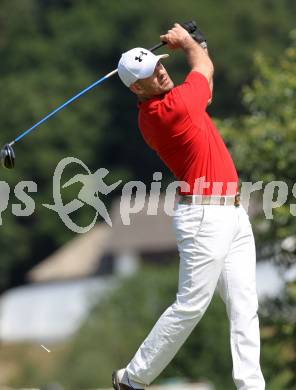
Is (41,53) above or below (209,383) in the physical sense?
above

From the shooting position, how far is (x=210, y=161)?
9.23 metres

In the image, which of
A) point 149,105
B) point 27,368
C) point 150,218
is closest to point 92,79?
point 150,218

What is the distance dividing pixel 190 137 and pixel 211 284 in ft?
3.38

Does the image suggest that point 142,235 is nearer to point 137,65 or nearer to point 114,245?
point 114,245

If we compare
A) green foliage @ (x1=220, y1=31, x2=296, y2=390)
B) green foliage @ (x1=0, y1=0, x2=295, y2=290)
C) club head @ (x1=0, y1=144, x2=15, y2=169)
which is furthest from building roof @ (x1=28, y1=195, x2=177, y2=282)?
club head @ (x1=0, y1=144, x2=15, y2=169)

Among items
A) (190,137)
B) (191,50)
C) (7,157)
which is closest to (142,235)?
(7,157)

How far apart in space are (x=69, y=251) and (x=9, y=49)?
642 inches

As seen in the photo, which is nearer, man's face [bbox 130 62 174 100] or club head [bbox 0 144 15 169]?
man's face [bbox 130 62 174 100]

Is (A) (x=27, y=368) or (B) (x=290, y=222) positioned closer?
(B) (x=290, y=222)

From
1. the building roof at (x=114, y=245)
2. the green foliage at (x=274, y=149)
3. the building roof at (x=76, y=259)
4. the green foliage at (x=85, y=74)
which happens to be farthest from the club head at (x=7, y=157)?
the building roof at (x=114, y=245)

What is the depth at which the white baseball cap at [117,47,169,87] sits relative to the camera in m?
9.19

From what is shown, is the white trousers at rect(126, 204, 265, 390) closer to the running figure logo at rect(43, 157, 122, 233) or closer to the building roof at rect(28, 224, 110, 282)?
the running figure logo at rect(43, 157, 122, 233)

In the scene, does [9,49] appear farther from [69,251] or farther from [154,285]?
[154,285]

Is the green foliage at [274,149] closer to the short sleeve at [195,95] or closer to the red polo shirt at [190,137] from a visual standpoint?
the red polo shirt at [190,137]
